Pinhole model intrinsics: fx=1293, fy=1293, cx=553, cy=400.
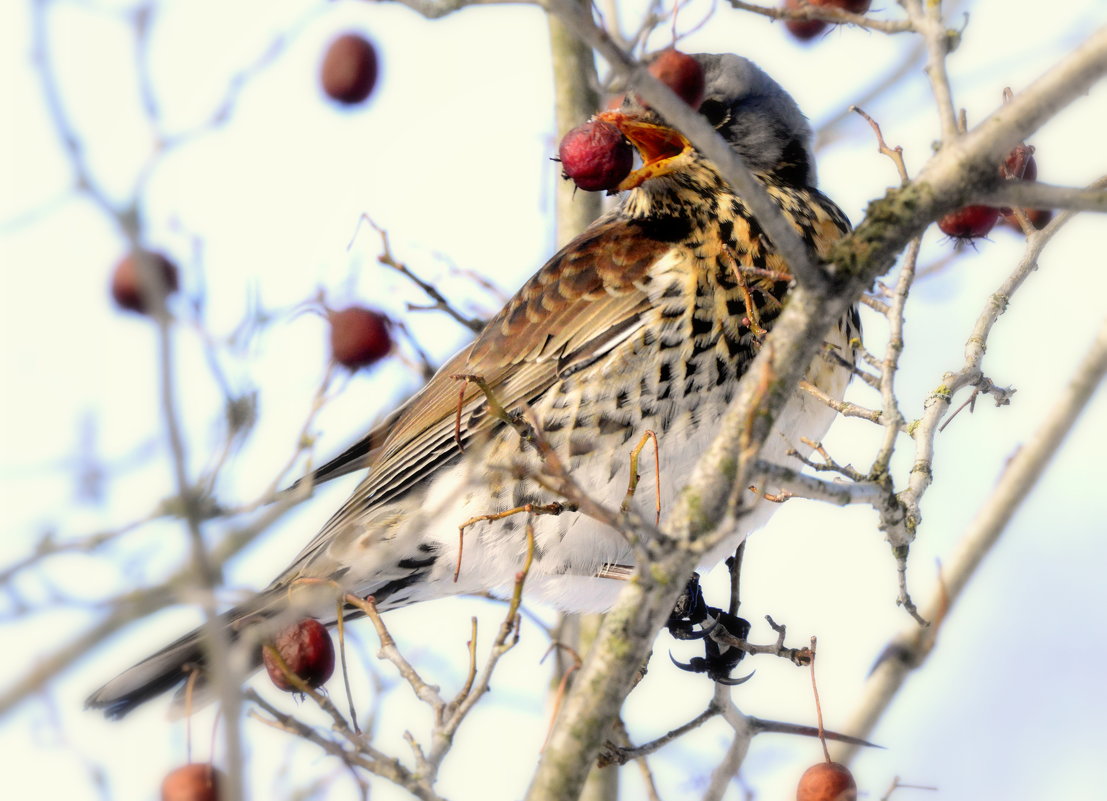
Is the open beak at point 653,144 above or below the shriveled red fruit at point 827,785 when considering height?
above

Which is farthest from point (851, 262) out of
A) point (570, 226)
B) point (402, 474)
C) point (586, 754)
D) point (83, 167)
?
point (570, 226)

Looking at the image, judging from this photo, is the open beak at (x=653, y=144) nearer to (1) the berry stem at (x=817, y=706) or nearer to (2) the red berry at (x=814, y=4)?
(2) the red berry at (x=814, y=4)

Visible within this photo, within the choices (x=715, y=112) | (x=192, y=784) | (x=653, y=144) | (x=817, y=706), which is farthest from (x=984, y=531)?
(x=192, y=784)

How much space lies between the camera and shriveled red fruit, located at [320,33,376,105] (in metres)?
3.87

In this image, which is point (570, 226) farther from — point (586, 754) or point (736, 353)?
point (586, 754)

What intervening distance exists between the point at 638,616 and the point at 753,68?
2.54m

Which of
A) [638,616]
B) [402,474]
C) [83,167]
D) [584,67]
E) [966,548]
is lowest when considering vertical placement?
[638,616]

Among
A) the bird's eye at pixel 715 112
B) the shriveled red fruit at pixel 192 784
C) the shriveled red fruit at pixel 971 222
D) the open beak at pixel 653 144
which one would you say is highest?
the bird's eye at pixel 715 112

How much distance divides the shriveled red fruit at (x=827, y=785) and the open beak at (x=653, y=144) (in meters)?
1.67

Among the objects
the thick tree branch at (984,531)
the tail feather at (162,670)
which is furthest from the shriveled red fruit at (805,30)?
the tail feather at (162,670)

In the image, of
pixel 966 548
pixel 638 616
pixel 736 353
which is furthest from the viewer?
pixel 736 353

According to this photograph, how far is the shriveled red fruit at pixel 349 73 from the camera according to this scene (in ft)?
12.7

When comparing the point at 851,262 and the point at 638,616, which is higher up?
the point at 851,262

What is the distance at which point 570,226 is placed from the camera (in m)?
4.79
